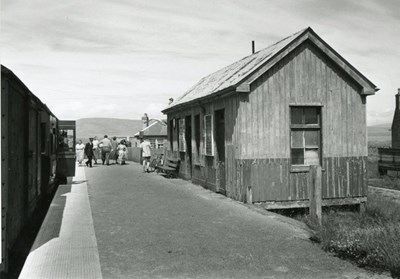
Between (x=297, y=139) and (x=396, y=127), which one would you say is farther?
(x=396, y=127)

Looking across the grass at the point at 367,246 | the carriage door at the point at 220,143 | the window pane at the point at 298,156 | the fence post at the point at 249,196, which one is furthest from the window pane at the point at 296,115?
the grass at the point at 367,246

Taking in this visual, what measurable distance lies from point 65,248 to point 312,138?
7.97 m

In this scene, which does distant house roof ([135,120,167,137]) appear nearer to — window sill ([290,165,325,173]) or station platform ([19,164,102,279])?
window sill ([290,165,325,173])

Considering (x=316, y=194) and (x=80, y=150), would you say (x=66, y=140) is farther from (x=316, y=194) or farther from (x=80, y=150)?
(x=316, y=194)

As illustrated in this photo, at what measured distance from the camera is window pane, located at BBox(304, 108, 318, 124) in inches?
473

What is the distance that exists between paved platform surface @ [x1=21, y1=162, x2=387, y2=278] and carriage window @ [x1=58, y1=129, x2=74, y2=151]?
18.6ft

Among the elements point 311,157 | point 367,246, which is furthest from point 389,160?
point 367,246

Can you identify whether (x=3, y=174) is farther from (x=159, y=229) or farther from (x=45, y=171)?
(x=45, y=171)

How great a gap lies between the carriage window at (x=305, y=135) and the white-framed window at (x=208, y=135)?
2.67m

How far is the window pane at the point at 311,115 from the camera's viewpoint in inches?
473

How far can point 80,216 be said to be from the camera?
8.59m

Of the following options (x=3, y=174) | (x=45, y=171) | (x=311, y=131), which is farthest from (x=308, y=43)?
(x=3, y=174)

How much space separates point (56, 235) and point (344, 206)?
870 centimetres

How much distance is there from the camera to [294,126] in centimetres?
1176
